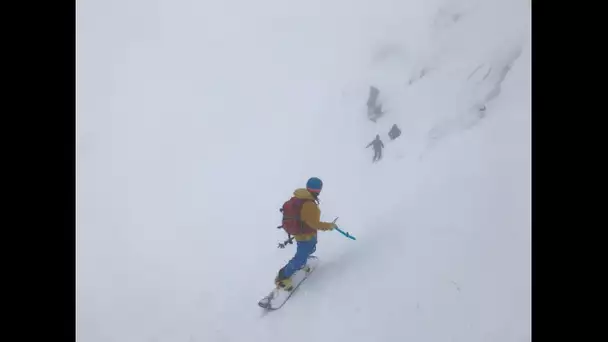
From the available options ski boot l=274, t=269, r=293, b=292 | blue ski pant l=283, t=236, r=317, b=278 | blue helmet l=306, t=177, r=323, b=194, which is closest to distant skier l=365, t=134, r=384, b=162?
blue helmet l=306, t=177, r=323, b=194

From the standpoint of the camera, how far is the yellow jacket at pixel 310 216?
70.4 inches

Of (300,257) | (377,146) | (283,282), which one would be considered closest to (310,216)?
(300,257)

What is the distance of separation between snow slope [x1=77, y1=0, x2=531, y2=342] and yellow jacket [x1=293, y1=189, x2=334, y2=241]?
0.12 feet

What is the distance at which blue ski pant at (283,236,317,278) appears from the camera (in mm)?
1790

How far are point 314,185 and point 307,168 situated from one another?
0.07 meters

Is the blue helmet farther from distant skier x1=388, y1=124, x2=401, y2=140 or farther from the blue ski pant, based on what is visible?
distant skier x1=388, y1=124, x2=401, y2=140

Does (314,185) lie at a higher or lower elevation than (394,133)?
lower

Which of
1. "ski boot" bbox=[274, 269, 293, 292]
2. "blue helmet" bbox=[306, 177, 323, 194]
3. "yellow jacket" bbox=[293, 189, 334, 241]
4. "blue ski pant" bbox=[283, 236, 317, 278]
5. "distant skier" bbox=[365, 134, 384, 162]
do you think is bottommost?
"ski boot" bbox=[274, 269, 293, 292]

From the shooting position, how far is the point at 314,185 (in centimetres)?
179

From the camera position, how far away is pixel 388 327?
180cm

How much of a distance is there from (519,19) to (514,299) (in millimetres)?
1080

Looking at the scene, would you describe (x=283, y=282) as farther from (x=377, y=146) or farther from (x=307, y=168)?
(x=377, y=146)
